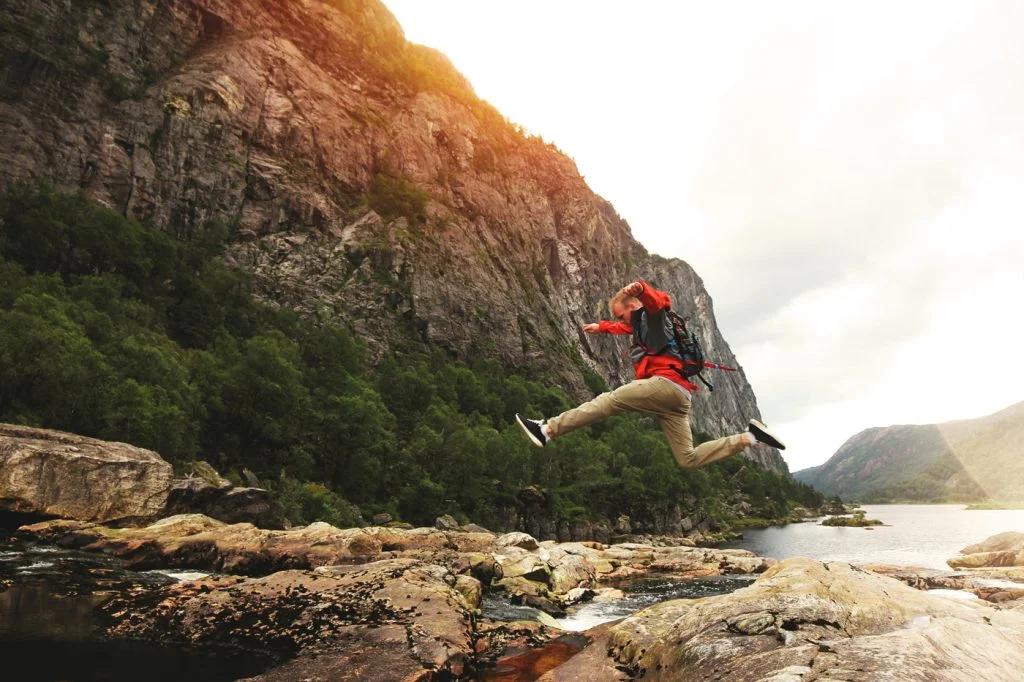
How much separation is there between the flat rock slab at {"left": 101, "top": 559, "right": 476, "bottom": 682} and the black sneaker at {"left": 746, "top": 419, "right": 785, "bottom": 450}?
6.21m

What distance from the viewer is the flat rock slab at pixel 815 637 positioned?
18.2 feet

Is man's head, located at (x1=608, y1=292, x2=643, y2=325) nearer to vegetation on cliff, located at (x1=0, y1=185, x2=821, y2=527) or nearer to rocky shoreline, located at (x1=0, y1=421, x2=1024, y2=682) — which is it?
rocky shoreline, located at (x1=0, y1=421, x2=1024, y2=682)

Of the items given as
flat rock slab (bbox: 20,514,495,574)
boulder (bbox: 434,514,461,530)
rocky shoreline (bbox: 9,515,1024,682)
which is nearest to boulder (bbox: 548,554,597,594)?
flat rock slab (bbox: 20,514,495,574)

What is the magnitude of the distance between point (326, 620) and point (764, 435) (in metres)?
8.70

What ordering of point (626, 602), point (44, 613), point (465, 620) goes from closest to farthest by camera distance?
point (465, 620)
point (44, 613)
point (626, 602)

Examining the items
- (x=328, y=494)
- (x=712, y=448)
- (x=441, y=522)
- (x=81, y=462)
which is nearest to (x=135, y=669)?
(x=712, y=448)

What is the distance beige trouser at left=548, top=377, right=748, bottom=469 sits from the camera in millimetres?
8211

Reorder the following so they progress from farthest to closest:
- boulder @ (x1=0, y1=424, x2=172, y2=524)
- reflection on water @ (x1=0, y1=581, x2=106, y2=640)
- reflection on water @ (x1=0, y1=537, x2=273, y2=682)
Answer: boulder @ (x1=0, y1=424, x2=172, y2=524) < reflection on water @ (x1=0, y1=581, x2=106, y2=640) < reflection on water @ (x1=0, y1=537, x2=273, y2=682)

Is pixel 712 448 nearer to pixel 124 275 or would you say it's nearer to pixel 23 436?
pixel 23 436

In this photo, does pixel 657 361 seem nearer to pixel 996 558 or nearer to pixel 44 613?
pixel 44 613

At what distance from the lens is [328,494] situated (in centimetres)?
4575

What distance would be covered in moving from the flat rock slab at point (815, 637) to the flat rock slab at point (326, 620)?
2430 mm

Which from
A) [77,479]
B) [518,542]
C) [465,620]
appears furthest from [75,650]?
[518,542]

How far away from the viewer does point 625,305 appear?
28.6ft
